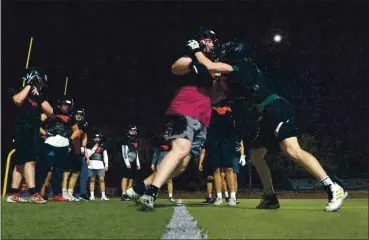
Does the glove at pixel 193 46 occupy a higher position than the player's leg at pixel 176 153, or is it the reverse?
the glove at pixel 193 46

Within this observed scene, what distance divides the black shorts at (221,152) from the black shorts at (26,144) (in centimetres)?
297

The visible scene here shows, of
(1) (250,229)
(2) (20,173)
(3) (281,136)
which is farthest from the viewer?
(2) (20,173)

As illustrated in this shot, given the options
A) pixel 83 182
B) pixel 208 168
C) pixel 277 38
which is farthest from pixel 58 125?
pixel 277 38

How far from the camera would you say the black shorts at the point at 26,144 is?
26.8ft

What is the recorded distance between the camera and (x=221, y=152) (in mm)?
9141

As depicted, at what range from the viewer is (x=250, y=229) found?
162 inches

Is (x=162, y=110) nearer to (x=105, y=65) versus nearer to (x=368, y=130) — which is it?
(x=105, y=65)

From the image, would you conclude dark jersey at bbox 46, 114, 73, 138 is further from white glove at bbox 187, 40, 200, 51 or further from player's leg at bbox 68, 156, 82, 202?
white glove at bbox 187, 40, 200, 51

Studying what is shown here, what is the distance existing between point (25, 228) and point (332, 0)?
23.6 meters

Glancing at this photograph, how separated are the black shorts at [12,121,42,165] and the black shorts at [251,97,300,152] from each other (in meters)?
3.76

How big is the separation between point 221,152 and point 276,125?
3.23 m

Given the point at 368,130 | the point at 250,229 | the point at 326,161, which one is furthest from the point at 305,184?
the point at 250,229

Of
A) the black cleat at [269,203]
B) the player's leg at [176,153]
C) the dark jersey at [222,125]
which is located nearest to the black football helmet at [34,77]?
the dark jersey at [222,125]

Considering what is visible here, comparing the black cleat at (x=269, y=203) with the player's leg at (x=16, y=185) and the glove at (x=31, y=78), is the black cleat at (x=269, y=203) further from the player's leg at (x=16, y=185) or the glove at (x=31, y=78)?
the glove at (x=31, y=78)
